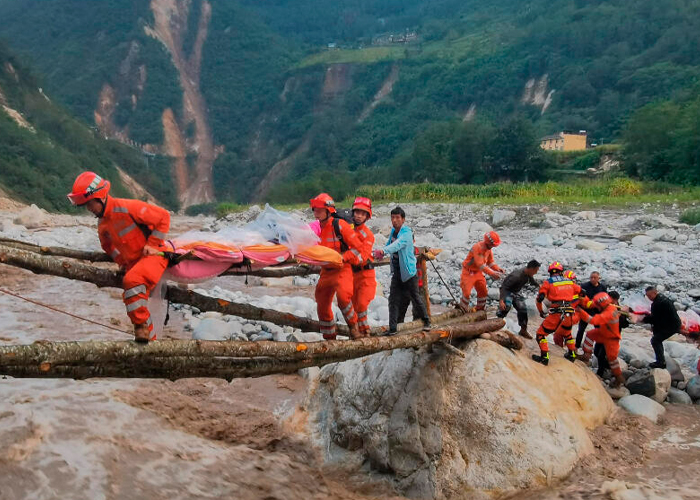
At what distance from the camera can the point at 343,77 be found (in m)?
86.9

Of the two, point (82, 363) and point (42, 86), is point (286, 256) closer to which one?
point (82, 363)

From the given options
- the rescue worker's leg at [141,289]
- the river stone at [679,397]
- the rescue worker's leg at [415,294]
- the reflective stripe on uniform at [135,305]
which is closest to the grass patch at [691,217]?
the river stone at [679,397]

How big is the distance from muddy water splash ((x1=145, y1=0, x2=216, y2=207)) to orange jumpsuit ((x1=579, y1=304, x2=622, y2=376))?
246 ft

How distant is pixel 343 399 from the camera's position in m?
6.30

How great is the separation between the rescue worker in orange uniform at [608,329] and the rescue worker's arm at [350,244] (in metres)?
3.54

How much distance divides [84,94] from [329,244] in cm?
8672

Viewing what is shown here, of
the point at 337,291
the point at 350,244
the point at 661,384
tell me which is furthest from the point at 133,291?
the point at 661,384

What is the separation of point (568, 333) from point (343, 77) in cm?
8424

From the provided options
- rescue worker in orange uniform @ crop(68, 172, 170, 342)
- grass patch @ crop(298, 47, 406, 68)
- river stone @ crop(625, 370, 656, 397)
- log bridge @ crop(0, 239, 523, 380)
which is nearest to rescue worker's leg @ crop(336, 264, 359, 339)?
log bridge @ crop(0, 239, 523, 380)

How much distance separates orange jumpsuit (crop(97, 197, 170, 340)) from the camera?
161 inches

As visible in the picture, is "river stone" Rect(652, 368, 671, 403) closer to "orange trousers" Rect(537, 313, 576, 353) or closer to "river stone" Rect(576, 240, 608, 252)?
"orange trousers" Rect(537, 313, 576, 353)

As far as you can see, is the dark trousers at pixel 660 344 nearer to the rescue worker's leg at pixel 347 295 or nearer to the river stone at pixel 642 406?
the river stone at pixel 642 406

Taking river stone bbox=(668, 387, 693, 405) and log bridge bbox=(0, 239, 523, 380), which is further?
river stone bbox=(668, 387, 693, 405)

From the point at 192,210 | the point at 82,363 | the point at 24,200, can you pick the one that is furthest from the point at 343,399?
the point at 192,210
